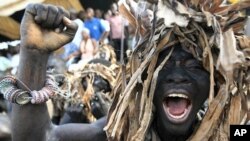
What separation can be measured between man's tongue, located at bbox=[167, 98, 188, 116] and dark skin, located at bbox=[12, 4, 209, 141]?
0.04 meters

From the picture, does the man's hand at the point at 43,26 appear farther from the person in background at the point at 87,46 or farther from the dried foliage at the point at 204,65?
the person in background at the point at 87,46

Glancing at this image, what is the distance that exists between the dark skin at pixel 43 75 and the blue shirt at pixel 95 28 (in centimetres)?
818

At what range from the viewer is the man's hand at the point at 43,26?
4.26 meters

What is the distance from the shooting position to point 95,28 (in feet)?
42.0

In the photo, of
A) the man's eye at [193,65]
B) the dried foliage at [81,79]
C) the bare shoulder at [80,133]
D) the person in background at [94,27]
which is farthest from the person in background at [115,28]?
the man's eye at [193,65]

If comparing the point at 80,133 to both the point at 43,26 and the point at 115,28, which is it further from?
the point at 115,28

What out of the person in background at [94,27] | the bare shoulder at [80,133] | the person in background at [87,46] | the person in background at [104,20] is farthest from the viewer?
the person in background at [94,27]

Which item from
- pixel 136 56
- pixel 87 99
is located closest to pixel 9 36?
pixel 87 99

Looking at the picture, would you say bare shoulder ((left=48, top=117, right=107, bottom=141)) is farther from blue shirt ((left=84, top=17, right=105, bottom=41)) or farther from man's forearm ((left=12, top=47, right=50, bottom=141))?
blue shirt ((left=84, top=17, right=105, bottom=41))

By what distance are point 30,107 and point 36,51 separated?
0.30m

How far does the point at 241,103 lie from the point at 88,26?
8451mm

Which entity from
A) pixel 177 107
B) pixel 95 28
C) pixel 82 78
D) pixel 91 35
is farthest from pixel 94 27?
pixel 177 107

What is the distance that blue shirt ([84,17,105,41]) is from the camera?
12.7 meters

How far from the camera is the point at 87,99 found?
349 inches
